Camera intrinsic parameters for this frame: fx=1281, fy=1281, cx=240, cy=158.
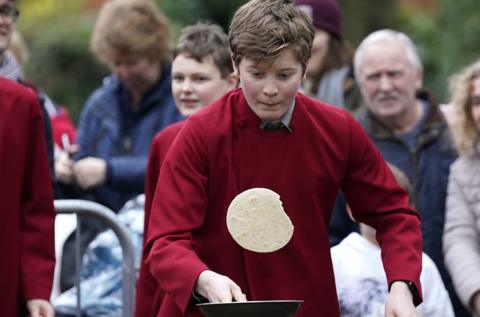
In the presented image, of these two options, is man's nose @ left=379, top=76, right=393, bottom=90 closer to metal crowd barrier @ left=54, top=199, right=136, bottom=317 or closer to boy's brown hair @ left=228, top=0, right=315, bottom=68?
metal crowd barrier @ left=54, top=199, right=136, bottom=317

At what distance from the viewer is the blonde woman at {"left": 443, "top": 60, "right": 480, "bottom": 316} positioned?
19.8 ft

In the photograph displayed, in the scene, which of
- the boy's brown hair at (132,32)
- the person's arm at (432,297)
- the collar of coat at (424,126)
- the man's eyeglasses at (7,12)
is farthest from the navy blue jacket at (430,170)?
the man's eyeglasses at (7,12)

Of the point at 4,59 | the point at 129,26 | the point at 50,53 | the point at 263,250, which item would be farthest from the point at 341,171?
the point at 50,53

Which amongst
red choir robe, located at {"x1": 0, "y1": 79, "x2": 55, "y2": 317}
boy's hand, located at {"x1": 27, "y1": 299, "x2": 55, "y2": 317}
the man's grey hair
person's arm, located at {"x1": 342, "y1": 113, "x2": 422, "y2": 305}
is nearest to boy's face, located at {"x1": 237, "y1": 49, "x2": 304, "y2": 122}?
person's arm, located at {"x1": 342, "y1": 113, "x2": 422, "y2": 305}

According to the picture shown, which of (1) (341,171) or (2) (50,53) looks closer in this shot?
(1) (341,171)

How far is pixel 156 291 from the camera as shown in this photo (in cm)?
504

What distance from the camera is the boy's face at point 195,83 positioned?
6.11m

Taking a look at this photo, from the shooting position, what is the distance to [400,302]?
167 inches

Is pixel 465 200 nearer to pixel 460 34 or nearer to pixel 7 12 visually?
pixel 7 12

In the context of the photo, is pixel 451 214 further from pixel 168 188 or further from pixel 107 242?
pixel 168 188

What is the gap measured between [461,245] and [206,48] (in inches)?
61.1

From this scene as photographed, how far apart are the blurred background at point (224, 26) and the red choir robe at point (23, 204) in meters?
8.70

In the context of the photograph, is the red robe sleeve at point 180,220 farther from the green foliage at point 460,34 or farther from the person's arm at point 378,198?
the green foliage at point 460,34

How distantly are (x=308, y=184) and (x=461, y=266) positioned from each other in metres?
1.89
